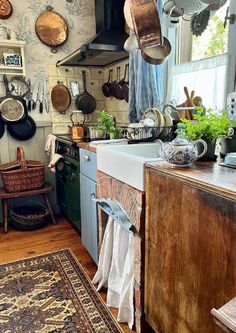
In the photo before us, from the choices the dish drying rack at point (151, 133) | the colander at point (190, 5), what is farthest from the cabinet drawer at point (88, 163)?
the colander at point (190, 5)

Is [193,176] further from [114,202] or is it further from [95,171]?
[95,171]

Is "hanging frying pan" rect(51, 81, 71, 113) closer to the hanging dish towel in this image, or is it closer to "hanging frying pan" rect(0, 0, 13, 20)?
"hanging frying pan" rect(0, 0, 13, 20)

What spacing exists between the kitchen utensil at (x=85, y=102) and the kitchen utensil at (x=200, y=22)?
147 centimetres

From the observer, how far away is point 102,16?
2617 millimetres

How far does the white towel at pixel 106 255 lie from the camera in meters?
1.64

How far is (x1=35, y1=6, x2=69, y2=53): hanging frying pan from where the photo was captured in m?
2.83

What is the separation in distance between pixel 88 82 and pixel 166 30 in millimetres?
1258

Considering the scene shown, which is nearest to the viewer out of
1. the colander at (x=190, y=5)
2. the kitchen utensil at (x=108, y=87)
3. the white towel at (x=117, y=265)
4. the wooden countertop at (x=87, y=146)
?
the colander at (x=190, y=5)

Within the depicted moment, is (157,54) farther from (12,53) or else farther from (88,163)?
(12,53)

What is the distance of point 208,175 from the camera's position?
1.00m

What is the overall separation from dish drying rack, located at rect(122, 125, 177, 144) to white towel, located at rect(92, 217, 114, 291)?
0.61 meters

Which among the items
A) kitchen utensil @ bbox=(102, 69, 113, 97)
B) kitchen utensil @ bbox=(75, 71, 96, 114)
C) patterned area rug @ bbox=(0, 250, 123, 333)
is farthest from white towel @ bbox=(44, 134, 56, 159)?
patterned area rug @ bbox=(0, 250, 123, 333)

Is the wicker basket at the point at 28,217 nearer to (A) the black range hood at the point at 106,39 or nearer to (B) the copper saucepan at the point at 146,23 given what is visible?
(A) the black range hood at the point at 106,39

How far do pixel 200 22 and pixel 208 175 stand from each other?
134 cm
